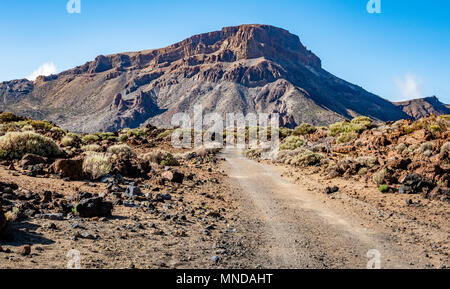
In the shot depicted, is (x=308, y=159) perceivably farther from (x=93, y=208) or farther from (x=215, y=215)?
(x=93, y=208)

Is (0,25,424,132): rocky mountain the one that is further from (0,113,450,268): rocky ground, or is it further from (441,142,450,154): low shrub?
(0,113,450,268): rocky ground

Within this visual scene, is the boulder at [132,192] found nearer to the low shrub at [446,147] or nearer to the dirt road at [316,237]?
the dirt road at [316,237]

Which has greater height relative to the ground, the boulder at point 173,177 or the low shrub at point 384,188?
the boulder at point 173,177

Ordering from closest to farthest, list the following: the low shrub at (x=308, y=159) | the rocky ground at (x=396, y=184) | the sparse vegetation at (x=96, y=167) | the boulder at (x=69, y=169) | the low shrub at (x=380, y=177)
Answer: the rocky ground at (x=396, y=184) < the boulder at (x=69, y=169) < the sparse vegetation at (x=96, y=167) < the low shrub at (x=380, y=177) < the low shrub at (x=308, y=159)

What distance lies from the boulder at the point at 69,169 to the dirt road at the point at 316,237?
5.60 m

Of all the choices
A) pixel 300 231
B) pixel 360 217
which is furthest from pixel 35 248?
pixel 360 217

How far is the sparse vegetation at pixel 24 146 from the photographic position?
1265cm

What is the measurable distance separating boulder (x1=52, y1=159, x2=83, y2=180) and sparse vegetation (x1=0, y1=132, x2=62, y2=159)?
335cm

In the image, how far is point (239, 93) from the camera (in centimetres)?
16138

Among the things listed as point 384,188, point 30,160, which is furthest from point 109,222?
point 384,188

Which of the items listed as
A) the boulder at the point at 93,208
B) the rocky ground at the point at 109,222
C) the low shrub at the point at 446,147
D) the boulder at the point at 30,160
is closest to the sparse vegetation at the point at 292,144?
the low shrub at the point at 446,147

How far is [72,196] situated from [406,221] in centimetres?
861

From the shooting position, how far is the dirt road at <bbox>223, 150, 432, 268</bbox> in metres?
5.54
